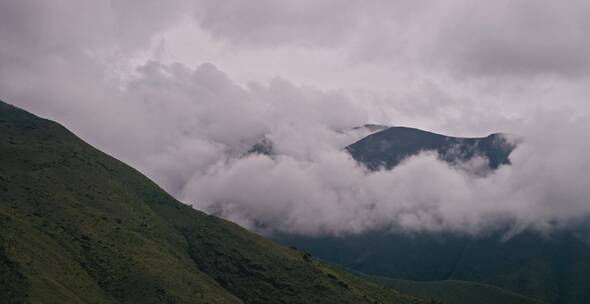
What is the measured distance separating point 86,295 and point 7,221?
37.2 m

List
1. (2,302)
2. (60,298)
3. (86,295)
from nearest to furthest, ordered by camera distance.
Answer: (2,302)
(60,298)
(86,295)

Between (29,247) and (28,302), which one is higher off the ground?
(29,247)

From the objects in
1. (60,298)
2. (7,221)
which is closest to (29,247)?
(7,221)

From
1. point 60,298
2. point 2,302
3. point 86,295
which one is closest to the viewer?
point 2,302

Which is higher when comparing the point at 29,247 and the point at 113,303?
the point at 29,247

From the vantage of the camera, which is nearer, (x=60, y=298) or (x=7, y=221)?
(x=60, y=298)

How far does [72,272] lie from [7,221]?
26.5m

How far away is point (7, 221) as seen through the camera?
648 feet

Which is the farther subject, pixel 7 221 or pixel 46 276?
pixel 7 221

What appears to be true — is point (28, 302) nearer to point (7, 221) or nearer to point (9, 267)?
point (9, 267)

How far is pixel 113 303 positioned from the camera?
650 feet

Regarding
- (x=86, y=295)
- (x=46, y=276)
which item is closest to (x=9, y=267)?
(x=46, y=276)

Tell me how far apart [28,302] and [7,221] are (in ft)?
160

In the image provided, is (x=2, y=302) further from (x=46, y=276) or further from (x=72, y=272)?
(x=72, y=272)
